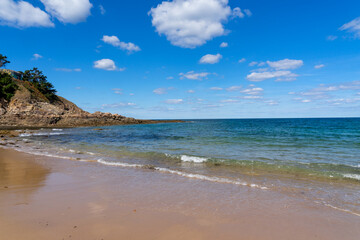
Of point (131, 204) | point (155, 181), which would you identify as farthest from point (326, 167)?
point (131, 204)

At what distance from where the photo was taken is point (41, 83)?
6203cm

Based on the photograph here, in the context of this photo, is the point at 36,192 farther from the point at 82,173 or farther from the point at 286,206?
the point at 286,206

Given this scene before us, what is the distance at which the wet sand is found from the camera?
12.2ft

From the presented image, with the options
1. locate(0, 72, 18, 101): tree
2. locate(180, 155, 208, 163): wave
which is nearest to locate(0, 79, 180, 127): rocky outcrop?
locate(0, 72, 18, 101): tree

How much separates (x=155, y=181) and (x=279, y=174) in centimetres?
539

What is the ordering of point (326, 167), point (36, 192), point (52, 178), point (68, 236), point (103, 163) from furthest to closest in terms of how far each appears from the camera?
point (103, 163), point (326, 167), point (52, 178), point (36, 192), point (68, 236)

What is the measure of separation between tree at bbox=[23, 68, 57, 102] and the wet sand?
66.0 m

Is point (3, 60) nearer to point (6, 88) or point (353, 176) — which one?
point (6, 88)

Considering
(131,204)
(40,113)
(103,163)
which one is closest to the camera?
(131,204)

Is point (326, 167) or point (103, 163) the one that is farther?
point (103, 163)

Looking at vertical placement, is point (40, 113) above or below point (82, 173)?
above

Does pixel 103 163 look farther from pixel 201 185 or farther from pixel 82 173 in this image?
pixel 201 185

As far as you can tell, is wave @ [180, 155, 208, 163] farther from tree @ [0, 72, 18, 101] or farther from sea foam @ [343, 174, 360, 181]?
tree @ [0, 72, 18, 101]

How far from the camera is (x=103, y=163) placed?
1052 centimetres
